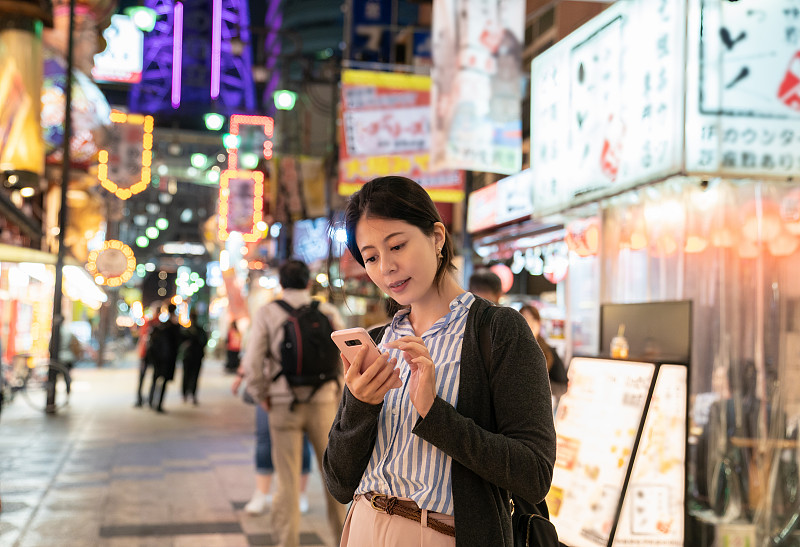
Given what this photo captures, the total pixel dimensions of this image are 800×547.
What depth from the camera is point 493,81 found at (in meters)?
9.05

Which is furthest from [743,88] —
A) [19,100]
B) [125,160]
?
[125,160]

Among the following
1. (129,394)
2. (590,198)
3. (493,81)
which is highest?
(493,81)

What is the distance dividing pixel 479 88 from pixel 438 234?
7.05 meters

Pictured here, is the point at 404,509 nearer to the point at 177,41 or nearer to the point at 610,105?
the point at 610,105

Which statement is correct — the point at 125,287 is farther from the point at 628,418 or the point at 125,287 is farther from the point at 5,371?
the point at 628,418

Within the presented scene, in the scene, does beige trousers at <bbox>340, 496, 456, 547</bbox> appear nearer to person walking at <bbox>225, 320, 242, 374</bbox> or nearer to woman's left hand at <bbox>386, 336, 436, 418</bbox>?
woman's left hand at <bbox>386, 336, 436, 418</bbox>

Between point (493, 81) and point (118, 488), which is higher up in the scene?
point (493, 81)

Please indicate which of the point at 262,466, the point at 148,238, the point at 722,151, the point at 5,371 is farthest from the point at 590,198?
the point at 148,238

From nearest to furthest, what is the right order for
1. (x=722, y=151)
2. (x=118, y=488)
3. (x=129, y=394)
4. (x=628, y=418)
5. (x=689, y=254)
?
(x=628, y=418) → (x=722, y=151) → (x=689, y=254) → (x=118, y=488) → (x=129, y=394)

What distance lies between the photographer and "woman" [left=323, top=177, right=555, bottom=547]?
198 cm

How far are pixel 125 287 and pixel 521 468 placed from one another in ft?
242

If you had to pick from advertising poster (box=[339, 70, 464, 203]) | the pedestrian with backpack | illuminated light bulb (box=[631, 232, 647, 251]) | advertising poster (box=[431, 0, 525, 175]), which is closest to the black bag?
the pedestrian with backpack

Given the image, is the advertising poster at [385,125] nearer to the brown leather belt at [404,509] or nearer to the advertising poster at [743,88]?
the advertising poster at [743,88]

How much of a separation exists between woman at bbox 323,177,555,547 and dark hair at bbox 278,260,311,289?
3991mm
